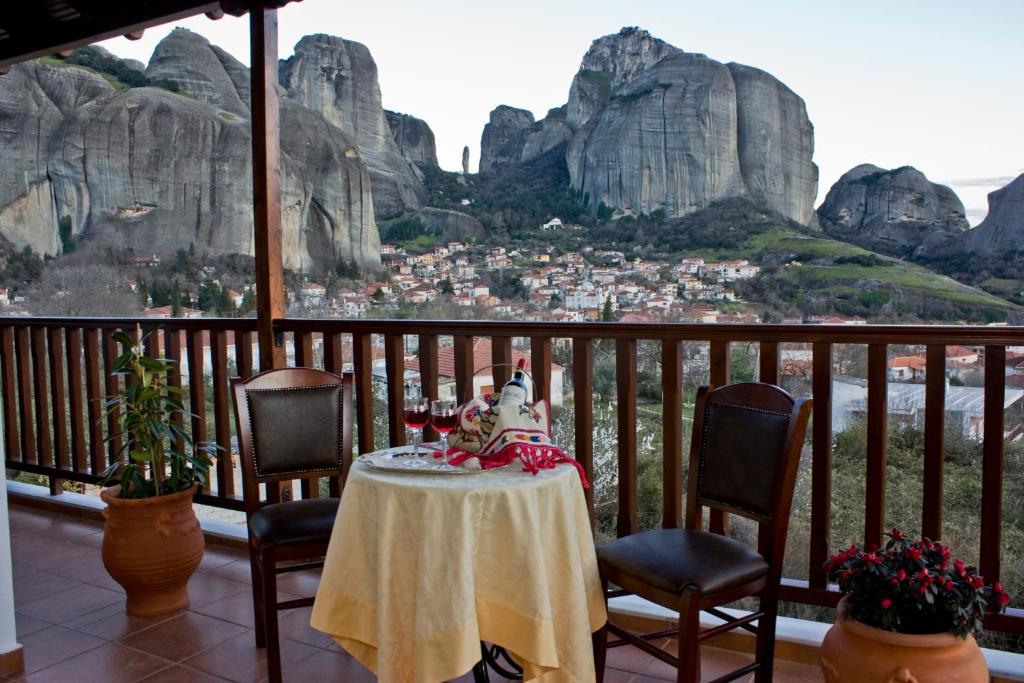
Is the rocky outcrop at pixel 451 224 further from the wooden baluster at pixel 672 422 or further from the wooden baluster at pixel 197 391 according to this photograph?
the wooden baluster at pixel 672 422

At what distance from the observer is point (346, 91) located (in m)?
16.8

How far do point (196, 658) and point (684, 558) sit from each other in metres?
1.73

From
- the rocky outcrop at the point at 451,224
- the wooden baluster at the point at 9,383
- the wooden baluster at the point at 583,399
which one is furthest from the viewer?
the rocky outcrop at the point at 451,224

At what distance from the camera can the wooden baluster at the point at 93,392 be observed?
13.7 ft

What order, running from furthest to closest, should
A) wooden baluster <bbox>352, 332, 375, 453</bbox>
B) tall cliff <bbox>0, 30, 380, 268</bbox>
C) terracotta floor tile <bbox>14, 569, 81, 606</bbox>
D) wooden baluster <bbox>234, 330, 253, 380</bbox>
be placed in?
1. tall cliff <bbox>0, 30, 380, 268</bbox>
2. wooden baluster <bbox>234, 330, 253, 380</bbox>
3. wooden baluster <bbox>352, 332, 375, 453</bbox>
4. terracotta floor tile <bbox>14, 569, 81, 606</bbox>

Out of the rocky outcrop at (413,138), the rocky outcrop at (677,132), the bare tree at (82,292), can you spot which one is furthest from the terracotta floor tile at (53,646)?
the rocky outcrop at (413,138)

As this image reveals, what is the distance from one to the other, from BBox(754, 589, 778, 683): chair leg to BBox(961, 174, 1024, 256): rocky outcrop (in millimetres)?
7407

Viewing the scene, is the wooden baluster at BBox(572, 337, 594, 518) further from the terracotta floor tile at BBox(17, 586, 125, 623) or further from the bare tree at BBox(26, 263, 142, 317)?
the bare tree at BBox(26, 263, 142, 317)

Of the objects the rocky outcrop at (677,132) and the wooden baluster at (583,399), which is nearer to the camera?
the wooden baluster at (583,399)

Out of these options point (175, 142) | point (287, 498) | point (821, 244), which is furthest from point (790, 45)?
point (287, 498)

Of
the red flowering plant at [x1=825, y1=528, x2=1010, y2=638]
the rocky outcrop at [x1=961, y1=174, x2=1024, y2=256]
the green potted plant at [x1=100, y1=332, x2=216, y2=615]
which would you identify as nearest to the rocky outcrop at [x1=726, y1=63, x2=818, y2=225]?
the rocky outcrop at [x1=961, y1=174, x2=1024, y2=256]

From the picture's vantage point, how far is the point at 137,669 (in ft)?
8.51

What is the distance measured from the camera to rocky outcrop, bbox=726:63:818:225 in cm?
1305

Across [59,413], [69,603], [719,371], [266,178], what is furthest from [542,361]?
[59,413]
